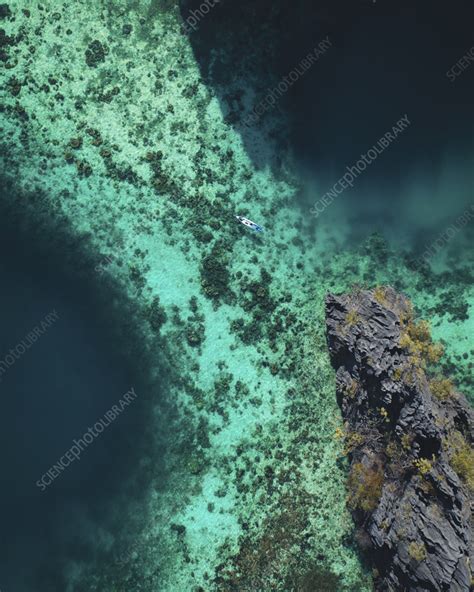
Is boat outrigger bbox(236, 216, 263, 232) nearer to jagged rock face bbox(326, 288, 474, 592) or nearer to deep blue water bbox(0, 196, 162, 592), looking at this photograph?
jagged rock face bbox(326, 288, 474, 592)

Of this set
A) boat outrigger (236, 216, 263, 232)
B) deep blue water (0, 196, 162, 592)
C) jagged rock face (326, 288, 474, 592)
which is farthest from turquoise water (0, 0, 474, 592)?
jagged rock face (326, 288, 474, 592)

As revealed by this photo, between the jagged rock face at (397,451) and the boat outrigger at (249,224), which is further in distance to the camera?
the boat outrigger at (249,224)

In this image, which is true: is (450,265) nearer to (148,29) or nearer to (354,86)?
(354,86)

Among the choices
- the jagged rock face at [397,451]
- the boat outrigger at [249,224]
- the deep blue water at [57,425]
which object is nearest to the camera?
the jagged rock face at [397,451]

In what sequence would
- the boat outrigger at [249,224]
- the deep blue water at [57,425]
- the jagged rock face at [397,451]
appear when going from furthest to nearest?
the boat outrigger at [249,224]
the deep blue water at [57,425]
the jagged rock face at [397,451]

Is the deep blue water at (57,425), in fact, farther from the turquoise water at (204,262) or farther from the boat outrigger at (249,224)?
the boat outrigger at (249,224)

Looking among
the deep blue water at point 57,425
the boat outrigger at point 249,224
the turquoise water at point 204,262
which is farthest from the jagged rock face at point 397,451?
the deep blue water at point 57,425
